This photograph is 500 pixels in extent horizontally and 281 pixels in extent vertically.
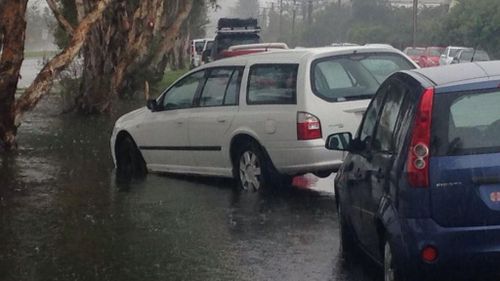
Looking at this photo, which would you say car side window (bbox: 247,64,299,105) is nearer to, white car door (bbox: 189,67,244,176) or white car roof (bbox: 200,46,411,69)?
white car roof (bbox: 200,46,411,69)

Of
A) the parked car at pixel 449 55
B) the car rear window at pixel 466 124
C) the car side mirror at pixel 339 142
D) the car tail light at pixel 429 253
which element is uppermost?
the car rear window at pixel 466 124

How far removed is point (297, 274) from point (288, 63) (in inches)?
177

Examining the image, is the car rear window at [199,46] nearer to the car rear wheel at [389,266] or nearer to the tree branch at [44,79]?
the tree branch at [44,79]

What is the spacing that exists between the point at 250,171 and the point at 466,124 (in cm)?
594

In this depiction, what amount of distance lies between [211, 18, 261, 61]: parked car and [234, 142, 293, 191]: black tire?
97.3 ft

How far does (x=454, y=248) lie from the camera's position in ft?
20.8

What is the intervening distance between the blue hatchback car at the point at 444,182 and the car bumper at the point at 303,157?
14.6 feet

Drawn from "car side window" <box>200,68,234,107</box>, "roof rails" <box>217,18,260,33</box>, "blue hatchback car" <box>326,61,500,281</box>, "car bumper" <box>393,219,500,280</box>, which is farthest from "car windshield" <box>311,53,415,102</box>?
"roof rails" <box>217,18,260,33</box>

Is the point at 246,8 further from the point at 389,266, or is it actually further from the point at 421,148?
the point at 421,148

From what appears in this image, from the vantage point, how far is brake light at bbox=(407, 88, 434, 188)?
21.0 feet

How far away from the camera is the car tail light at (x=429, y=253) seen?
6.37 metres

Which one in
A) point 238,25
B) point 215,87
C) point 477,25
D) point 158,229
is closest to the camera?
point 158,229

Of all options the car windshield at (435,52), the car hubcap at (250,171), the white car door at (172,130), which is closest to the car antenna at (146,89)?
the white car door at (172,130)

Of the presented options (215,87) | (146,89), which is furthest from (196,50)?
(215,87)
